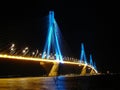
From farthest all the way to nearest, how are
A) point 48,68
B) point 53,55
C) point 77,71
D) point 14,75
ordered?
point 77,71 < point 14,75 < point 48,68 < point 53,55

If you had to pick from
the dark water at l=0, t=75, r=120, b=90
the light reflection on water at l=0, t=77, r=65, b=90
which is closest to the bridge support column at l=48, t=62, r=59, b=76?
the dark water at l=0, t=75, r=120, b=90

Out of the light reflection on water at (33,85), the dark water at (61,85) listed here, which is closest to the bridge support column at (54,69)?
the dark water at (61,85)

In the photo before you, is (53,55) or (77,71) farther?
(77,71)

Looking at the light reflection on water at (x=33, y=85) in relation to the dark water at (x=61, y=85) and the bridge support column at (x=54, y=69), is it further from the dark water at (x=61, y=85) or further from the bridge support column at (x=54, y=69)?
the bridge support column at (x=54, y=69)

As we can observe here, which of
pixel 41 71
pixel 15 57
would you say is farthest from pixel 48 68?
pixel 41 71

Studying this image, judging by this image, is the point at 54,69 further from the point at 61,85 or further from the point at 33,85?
the point at 61,85

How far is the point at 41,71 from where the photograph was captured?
101 meters

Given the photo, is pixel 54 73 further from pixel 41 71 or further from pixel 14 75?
pixel 41 71

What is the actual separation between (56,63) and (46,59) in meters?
3.66

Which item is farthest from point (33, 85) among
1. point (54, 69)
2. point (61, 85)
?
point (54, 69)

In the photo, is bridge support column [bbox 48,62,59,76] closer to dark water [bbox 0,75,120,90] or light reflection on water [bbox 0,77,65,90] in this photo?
dark water [bbox 0,75,120,90]

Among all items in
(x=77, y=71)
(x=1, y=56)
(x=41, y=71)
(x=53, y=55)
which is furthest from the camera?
(x=77, y=71)

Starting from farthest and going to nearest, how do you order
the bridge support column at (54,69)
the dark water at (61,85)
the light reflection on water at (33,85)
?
the bridge support column at (54,69) → the dark water at (61,85) → the light reflection on water at (33,85)

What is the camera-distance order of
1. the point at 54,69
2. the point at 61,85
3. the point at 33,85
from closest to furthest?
the point at 61,85
the point at 33,85
the point at 54,69
